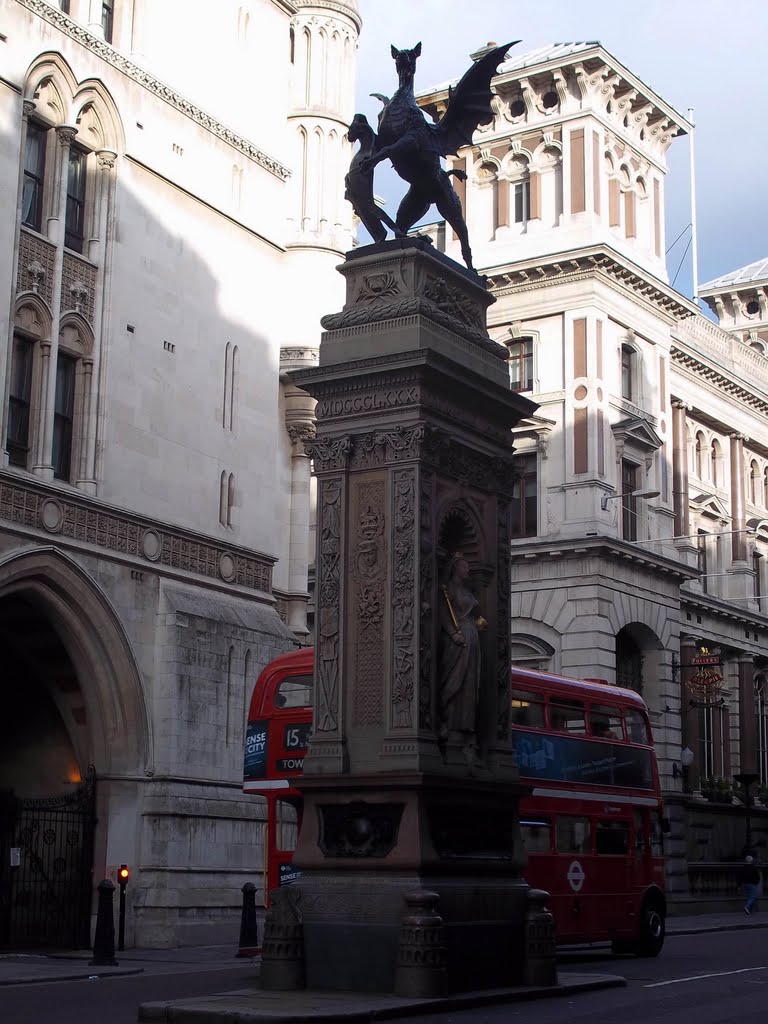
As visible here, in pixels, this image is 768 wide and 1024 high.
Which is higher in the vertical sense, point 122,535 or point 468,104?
point 468,104

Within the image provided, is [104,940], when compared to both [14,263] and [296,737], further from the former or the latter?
[14,263]

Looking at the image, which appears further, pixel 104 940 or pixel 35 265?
pixel 35 265

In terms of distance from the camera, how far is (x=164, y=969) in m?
22.7

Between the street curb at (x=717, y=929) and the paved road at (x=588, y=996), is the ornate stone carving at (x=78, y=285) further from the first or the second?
the street curb at (x=717, y=929)

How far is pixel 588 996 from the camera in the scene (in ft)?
54.2

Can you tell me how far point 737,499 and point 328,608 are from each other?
40325mm

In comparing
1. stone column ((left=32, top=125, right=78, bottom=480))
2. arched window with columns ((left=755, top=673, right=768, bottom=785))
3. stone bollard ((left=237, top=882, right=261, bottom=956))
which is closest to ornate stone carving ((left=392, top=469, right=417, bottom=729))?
stone bollard ((left=237, top=882, right=261, bottom=956))

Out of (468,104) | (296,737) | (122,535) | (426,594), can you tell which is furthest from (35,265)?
(426,594)

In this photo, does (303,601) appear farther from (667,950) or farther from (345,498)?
(345,498)

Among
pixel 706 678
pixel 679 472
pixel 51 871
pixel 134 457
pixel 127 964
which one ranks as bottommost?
pixel 127 964

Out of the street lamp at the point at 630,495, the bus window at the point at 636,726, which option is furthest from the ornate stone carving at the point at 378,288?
the street lamp at the point at 630,495

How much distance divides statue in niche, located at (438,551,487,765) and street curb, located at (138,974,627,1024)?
268 cm

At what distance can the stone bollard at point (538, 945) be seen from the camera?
1658cm

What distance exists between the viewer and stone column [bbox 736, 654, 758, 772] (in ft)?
175
